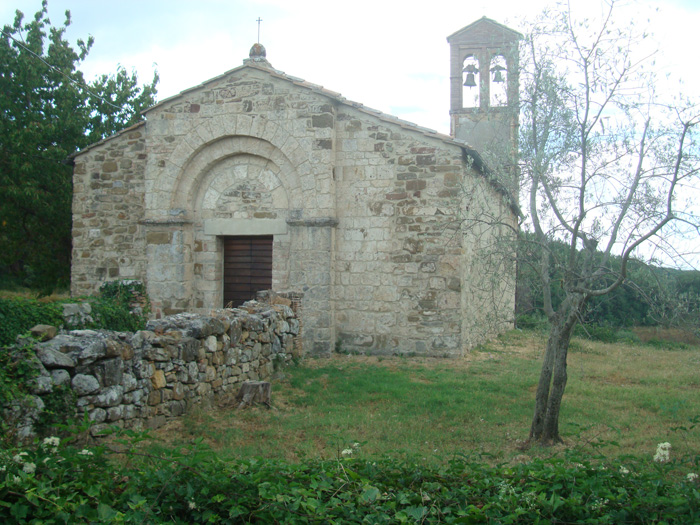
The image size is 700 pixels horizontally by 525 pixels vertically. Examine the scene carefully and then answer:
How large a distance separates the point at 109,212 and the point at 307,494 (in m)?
11.3

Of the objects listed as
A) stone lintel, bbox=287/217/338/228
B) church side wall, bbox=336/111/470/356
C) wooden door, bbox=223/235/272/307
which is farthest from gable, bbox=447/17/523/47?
wooden door, bbox=223/235/272/307

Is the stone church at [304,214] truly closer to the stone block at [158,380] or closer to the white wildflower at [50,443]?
the stone block at [158,380]

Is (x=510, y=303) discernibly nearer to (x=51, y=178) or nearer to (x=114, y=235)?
(x=114, y=235)

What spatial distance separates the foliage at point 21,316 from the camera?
24.1 ft

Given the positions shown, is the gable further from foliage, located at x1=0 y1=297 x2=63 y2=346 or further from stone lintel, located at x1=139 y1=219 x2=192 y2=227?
foliage, located at x1=0 y1=297 x2=63 y2=346

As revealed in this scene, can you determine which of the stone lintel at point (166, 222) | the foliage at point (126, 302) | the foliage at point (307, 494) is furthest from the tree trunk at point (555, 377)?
the stone lintel at point (166, 222)

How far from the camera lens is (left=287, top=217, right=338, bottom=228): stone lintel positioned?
1156cm

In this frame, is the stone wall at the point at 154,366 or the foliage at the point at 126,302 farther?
the foliage at the point at 126,302

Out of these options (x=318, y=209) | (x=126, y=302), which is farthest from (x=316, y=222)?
(x=126, y=302)

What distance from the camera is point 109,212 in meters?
13.1

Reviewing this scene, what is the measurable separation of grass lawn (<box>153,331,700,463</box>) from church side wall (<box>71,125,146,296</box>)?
5122 mm

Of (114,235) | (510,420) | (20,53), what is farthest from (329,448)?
(20,53)

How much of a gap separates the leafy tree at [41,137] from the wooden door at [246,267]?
23.7 feet

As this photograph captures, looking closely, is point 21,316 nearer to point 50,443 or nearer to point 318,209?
point 50,443
